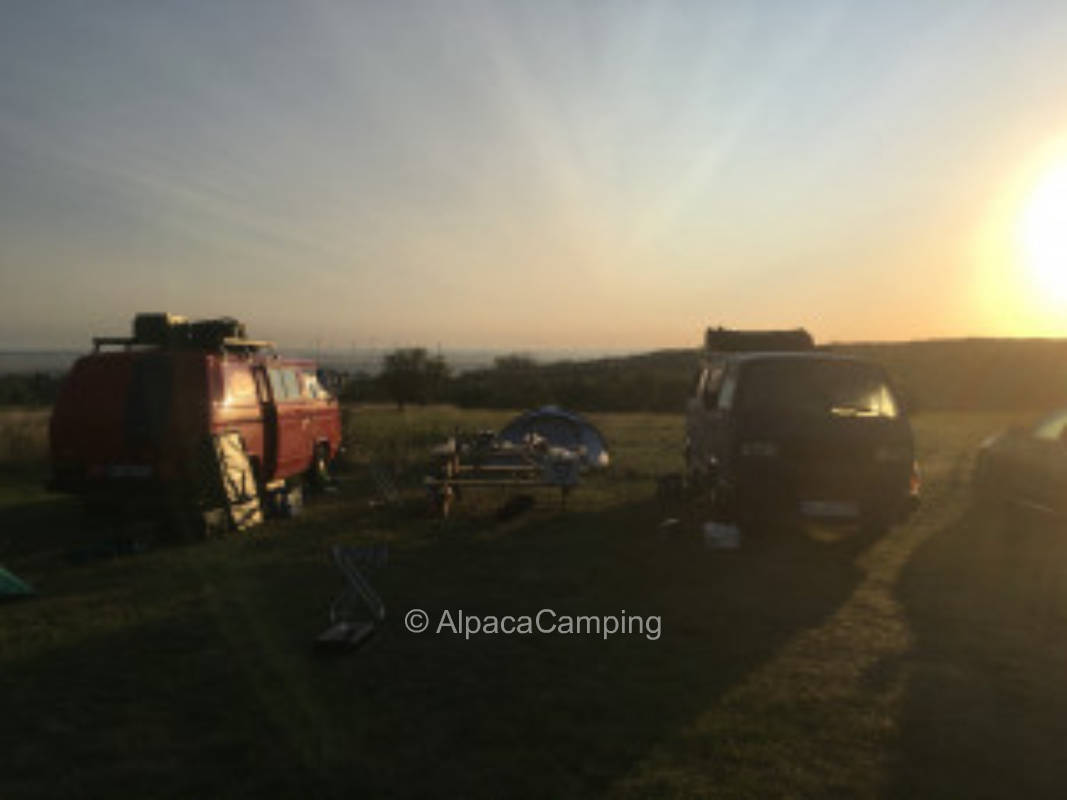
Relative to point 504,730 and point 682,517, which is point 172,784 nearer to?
point 504,730

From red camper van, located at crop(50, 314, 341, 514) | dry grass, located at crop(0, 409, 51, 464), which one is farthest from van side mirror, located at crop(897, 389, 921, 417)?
dry grass, located at crop(0, 409, 51, 464)

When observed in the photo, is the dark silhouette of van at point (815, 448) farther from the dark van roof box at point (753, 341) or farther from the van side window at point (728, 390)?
the dark van roof box at point (753, 341)

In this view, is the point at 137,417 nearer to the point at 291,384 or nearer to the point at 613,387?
the point at 291,384

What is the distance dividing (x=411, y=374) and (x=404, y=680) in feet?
139

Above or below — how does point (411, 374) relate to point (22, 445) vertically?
above

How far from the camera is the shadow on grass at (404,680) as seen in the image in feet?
15.0

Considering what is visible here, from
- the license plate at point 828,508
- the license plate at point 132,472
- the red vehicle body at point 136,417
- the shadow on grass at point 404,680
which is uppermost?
the red vehicle body at point 136,417

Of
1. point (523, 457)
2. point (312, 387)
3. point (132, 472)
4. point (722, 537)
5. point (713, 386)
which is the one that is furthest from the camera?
point (312, 387)

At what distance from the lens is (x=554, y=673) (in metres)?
6.07

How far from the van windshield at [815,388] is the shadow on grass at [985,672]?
1.78 metres

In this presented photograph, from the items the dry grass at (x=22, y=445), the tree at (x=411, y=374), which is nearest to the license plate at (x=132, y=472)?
the dry grass at (x=22, y=445)

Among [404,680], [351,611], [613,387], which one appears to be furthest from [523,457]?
[613,387]

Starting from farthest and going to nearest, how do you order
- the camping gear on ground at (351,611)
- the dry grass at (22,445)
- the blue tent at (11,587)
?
the dry grass at (22,445) < the blue tent at (11,587) < the camping gear on ground at (351,611)

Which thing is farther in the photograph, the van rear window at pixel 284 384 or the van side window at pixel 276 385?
the van rear window at pixel 284 384
